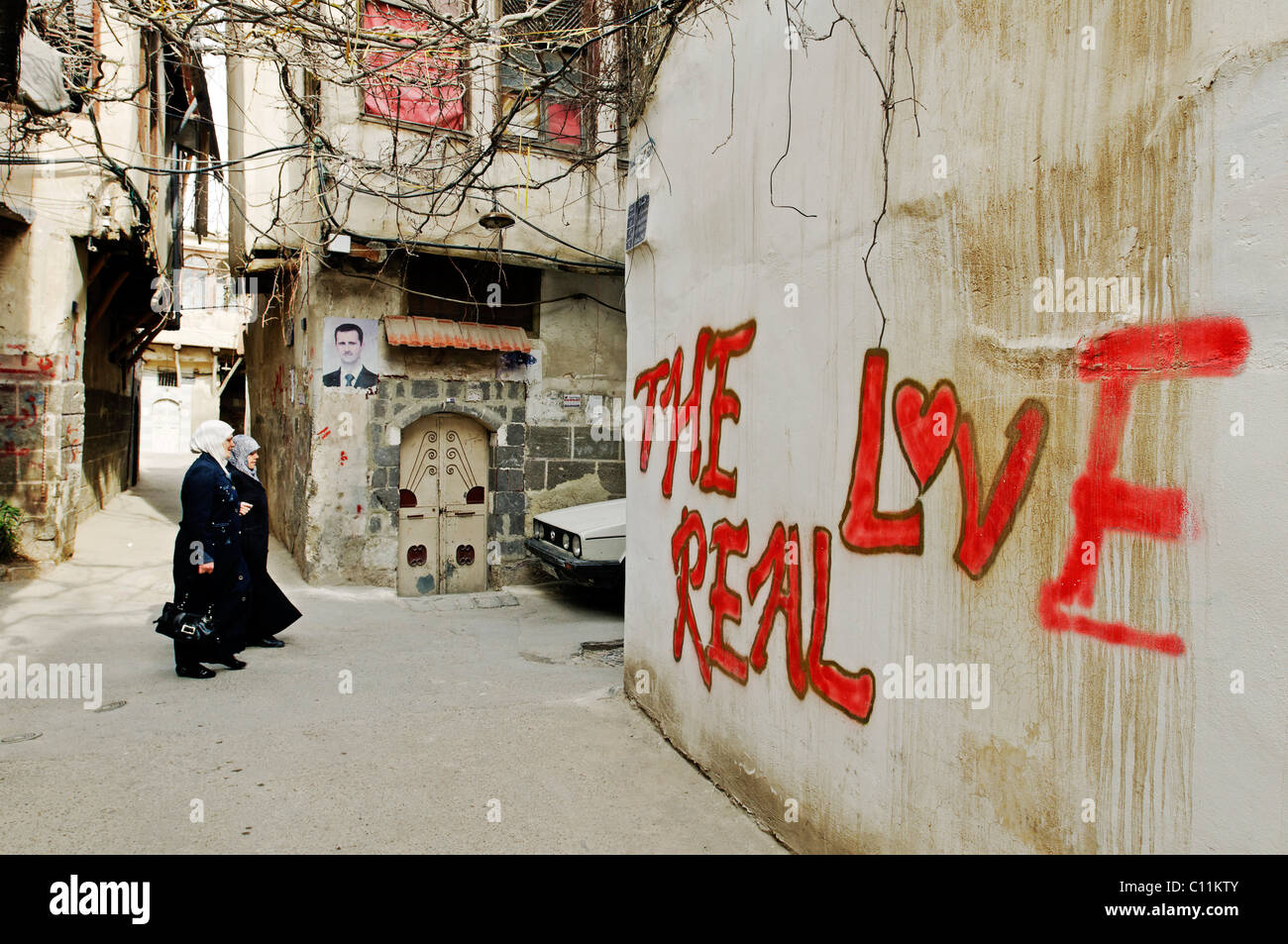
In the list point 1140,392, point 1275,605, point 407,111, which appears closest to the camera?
point 1275,605

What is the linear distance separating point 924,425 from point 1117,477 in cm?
77

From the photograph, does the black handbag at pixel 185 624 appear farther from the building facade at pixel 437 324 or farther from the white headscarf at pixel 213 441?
the building facade at pixel 437 324

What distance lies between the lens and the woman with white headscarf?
6.10 meters

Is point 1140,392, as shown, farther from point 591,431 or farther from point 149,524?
point 149,524

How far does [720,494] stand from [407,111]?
23.8 ft

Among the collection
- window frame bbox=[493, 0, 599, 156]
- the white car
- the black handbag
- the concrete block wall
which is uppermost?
window frame bbox=[493, 0, 599, 156]

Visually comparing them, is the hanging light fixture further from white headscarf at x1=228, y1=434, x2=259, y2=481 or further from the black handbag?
the black handbag

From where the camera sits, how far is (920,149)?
9.46ft

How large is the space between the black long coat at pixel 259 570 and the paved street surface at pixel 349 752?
249 millimetres

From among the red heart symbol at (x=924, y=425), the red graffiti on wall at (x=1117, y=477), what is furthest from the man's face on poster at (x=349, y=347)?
the red graffiti on wall at (x=1117, y=477)

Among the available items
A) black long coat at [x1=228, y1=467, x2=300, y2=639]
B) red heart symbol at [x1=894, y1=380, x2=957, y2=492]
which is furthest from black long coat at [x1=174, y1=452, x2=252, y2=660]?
red heart symbol at [x1=894, y1=380, x2=957, y2=492]

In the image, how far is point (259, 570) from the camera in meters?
7.01

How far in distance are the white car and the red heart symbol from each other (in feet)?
17.7
